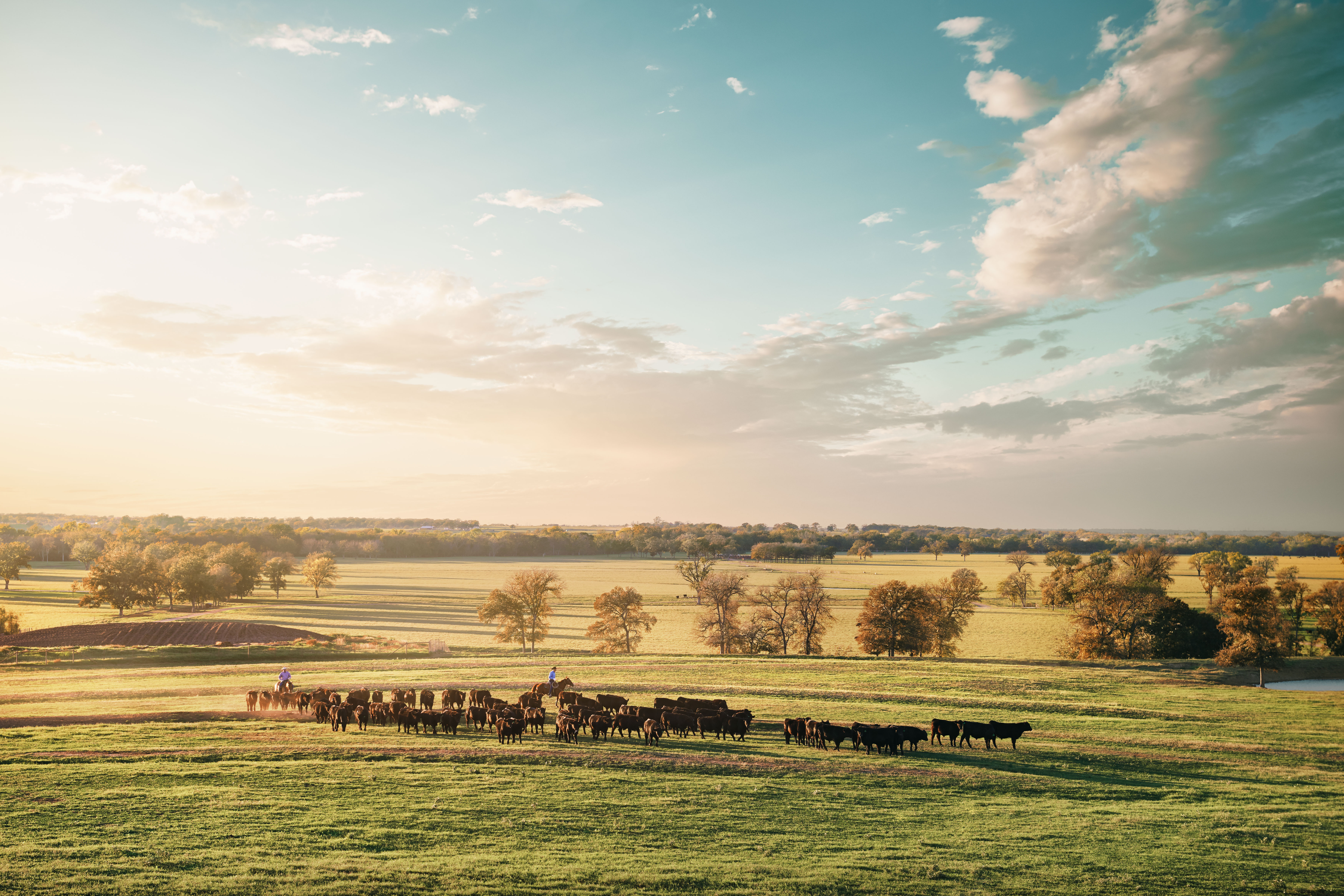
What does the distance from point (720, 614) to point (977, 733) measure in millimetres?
41544

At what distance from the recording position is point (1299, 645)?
68.5m

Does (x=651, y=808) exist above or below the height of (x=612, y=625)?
above

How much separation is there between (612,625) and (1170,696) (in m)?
46.5

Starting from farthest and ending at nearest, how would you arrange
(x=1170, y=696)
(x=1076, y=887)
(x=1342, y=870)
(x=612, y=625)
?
(x=612, y=625)
(x=1170, y=696)
(x=1342, y=870)
(x=1076, y=887)

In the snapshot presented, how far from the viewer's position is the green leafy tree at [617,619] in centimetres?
6775

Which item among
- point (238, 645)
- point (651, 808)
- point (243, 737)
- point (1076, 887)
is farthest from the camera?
point (238, 645)

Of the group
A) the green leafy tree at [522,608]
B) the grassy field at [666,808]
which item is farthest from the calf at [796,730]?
the green leafy tree at [522,608]

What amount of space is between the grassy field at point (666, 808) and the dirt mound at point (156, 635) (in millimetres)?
34355

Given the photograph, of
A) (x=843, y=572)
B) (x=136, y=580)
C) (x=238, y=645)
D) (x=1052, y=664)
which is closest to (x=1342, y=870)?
(x=1052, y=664)

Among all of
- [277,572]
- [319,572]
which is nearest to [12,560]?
[277,572]

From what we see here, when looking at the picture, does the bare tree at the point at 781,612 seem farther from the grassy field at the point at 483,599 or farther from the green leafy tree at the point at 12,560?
the green leafy tree at the point at 12,560

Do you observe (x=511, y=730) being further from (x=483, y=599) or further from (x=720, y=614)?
(x=483, y=599)

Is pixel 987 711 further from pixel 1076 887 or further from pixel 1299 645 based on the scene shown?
pixel 1299 645

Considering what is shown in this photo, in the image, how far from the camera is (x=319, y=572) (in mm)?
128000
